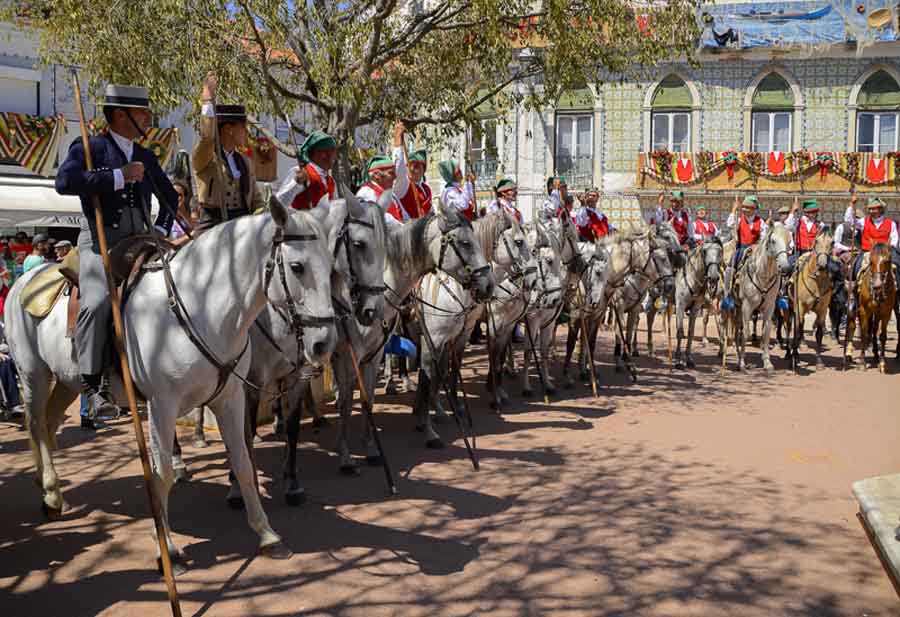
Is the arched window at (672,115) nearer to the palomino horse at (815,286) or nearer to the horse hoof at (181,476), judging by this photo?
the palomino horse at (815,286)

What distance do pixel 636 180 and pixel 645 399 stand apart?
1644cm

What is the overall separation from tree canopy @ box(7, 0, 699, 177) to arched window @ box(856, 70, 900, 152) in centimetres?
1557

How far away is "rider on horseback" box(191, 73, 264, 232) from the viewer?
231 inches

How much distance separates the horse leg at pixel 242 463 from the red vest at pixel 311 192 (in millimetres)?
2276

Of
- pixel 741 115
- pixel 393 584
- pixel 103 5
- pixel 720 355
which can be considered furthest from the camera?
pixel 741 115

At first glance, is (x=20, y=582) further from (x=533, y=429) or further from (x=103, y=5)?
(x=103, y=5)

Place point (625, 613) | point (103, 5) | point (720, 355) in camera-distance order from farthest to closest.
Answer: point (720, 355) < point (103, 5) < point (625, 613)

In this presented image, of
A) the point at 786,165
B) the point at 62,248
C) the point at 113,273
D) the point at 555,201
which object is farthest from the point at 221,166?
the point at 786,165

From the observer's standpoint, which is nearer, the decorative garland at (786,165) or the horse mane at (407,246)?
the horse mane at (407,246)

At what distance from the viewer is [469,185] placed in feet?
35.5

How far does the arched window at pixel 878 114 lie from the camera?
80.5 feet

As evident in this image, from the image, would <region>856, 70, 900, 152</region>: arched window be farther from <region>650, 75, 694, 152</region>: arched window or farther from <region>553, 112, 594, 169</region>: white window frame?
<region>553, 112, 594, 169</region>: white window frame

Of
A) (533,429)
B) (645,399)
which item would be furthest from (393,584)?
(645,399)

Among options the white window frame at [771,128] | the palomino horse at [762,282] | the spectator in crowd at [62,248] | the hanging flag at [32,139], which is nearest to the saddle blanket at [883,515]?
the palomino horse at [762,282]
